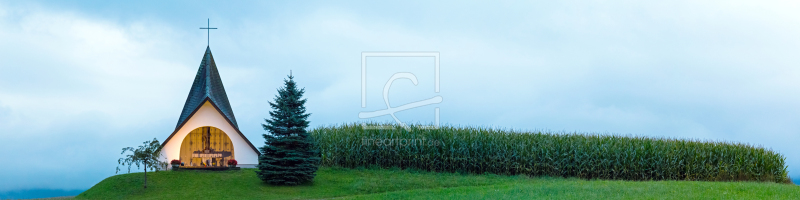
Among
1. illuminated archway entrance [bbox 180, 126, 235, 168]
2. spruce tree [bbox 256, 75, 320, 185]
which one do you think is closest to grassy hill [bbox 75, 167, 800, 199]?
spruce tree [bbox 256, 75, 320, 185]

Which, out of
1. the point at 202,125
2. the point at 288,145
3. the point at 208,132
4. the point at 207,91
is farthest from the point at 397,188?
the point at 208,132

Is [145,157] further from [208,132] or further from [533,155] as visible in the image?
[533,155]

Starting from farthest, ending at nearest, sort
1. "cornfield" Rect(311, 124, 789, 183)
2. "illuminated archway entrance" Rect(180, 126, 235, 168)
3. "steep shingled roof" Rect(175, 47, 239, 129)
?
"cornfield" Rect(311, 124, 789, 183) < "illuminated archway entrance" Rect(180, 126, 235, 168) < "steep shingled roof" Rect(175, 47, 239, 129)

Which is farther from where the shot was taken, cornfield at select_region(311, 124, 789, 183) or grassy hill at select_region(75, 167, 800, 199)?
cornfield at select_region(311, 124, 789, 183)

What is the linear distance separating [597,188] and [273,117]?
9341 mm

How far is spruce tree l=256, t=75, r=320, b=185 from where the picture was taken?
16.0m

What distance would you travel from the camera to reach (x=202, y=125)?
17.5 meters

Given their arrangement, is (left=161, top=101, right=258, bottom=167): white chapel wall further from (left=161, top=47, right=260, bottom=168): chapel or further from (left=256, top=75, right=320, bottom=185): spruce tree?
(left=256, top=75, right=320, bottom=185): spruce tree

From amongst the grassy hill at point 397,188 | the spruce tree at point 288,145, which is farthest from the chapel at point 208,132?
the spruce tree at point 288,145

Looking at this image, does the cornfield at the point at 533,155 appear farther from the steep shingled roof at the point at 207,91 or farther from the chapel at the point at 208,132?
the steep shingled roof at the point at 207,91

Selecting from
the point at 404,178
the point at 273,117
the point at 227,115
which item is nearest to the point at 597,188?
the point at 404,178

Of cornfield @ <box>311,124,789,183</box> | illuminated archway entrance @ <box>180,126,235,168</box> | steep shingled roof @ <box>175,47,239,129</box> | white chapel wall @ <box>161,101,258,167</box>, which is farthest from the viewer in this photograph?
cornfield @ <box>311,124,789,183</box>

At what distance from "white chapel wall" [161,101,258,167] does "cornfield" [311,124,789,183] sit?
3762 mm

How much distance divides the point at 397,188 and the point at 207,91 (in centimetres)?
696
